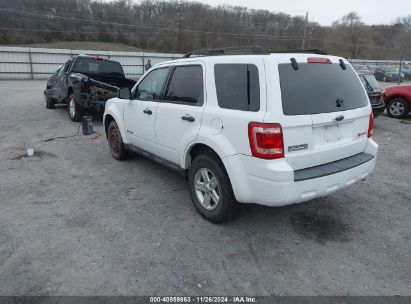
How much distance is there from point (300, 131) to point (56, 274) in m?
2.53

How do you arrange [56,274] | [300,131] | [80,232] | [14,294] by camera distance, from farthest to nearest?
[80,232] → [300,131] → [56,274] → [14,294]

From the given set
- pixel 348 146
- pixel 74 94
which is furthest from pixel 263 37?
pixel 348 146

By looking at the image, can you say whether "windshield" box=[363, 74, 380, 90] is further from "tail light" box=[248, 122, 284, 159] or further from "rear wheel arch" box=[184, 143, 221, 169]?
"tail light" box=[248, 122, 284, 159]

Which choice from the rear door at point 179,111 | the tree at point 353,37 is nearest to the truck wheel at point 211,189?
the rear door at point 179,111

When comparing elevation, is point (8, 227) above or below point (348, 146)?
below

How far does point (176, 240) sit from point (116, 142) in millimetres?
3064

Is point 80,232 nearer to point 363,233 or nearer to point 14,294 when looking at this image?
point 14,294

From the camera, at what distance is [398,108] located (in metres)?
11.2

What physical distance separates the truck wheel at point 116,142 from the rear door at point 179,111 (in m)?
1.50

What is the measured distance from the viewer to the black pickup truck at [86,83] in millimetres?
8477

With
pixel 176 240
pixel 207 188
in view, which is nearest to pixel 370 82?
pixel 207 188

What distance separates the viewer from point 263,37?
7025cm

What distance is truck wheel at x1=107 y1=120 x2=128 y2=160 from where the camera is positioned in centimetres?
570

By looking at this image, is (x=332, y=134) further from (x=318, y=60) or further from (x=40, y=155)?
(x=40, y=155)
